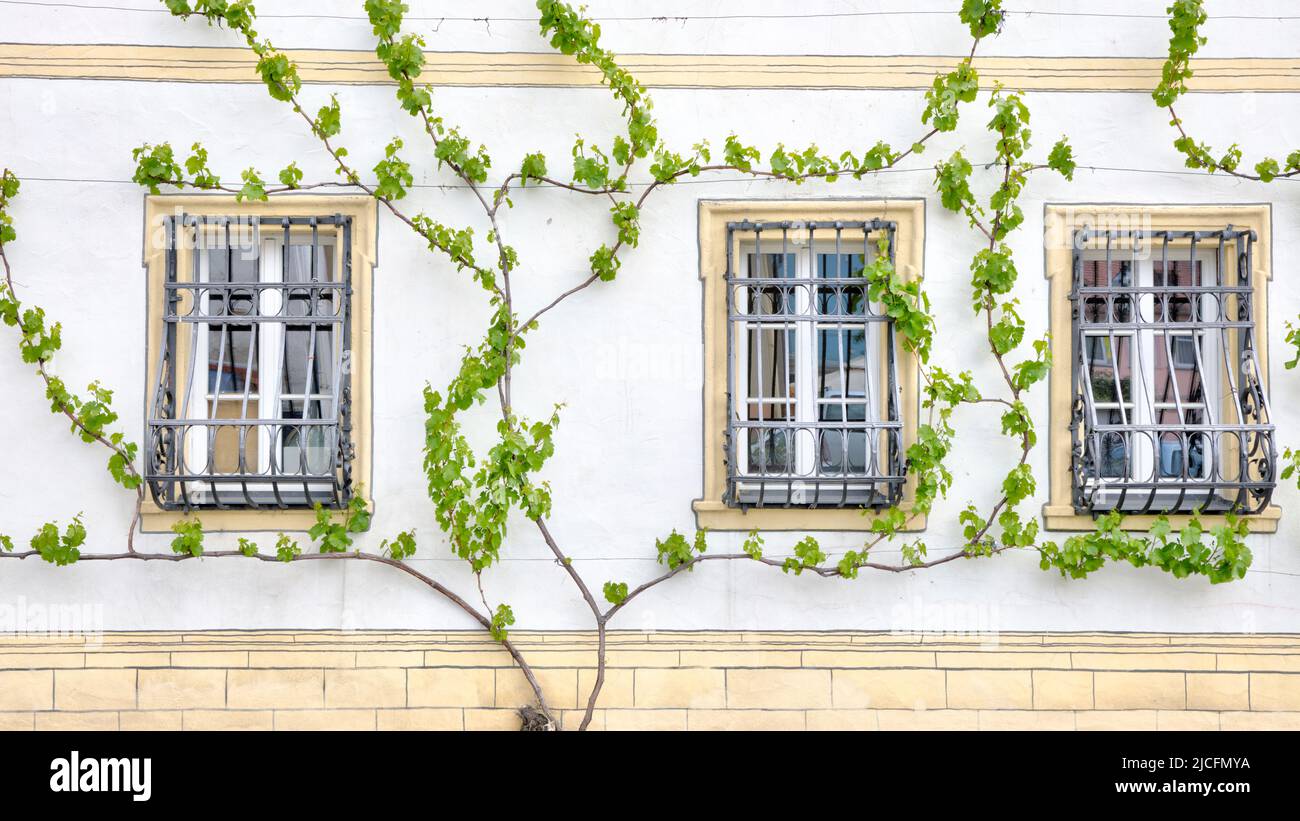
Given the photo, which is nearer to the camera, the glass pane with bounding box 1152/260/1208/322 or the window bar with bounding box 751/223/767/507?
the window bar with bounding box 751/223/767/507

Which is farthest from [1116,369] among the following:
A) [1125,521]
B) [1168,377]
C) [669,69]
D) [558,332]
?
[558,332]

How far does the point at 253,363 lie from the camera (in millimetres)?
5480

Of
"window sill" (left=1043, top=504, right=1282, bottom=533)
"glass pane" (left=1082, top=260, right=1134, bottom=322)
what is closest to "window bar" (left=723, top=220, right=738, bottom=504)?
"window sill" (left=1043, top=504, right=1282, bottom=533)

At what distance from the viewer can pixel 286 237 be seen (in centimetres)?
539

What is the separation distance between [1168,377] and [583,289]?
3.06m

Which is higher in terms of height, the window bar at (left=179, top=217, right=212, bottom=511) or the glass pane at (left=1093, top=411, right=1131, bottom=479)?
the window bar at (left=179, top=217, right=212, bottom=511)

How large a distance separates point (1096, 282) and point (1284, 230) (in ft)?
3.17

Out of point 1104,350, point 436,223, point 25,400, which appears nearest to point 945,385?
point 1104,350

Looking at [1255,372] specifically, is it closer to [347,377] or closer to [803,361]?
[803,361]

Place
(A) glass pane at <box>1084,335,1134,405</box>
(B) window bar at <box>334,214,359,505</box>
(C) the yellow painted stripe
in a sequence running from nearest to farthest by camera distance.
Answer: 1. (B) window bar at <box>334,214,359,505</box>
2. (C) the yellow painted stripe
3. (A) glass pane at <box>1084,335,1134,405</box>

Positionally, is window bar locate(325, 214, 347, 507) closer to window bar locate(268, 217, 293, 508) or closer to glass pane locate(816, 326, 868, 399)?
window bar locate(268, 217, 293, 508)

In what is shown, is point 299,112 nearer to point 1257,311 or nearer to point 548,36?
point 548,36

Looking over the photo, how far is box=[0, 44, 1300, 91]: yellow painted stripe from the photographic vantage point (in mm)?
5398

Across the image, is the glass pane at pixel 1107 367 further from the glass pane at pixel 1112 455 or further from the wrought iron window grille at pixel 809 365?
the wrought iron window grille at pixel 809 365
